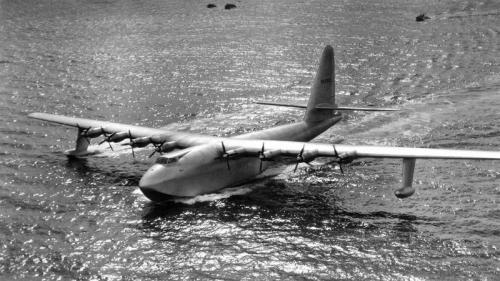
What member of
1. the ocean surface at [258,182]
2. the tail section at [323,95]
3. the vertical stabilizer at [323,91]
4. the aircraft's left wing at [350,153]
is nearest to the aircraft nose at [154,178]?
the ocean surface at [258,182]

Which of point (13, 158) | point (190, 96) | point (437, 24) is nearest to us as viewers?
point (13, 158)

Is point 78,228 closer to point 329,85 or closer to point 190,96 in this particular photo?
point 329,85

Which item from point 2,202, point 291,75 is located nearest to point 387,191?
point 2,202

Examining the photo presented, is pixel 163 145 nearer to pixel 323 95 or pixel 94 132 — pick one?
pixel 94 132

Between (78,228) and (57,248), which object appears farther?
(78,228)

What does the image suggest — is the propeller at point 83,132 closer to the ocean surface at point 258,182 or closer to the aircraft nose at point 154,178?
the ocean surface at point 258,182

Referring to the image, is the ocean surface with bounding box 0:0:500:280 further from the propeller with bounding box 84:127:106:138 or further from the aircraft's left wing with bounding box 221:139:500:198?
the aircraft's left wing with bounding box 221:139:500:198

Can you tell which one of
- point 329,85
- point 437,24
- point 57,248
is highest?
point 437,24

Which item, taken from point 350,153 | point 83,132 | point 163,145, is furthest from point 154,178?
point 83,132

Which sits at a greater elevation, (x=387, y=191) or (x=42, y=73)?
(x=42, y=73)
